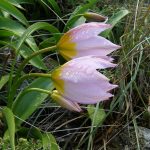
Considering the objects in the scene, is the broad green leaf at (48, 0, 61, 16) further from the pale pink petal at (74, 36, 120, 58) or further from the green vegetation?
the pale pink petal at (74, 36, 120, 58)

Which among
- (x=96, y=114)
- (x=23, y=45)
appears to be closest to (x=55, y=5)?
(x=23, y=45)

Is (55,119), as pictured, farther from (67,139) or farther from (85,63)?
(85,63)

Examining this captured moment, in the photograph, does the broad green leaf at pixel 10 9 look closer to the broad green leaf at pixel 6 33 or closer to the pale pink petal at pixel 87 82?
the broad green leaf at pixel 6 33

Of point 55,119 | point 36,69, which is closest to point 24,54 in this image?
point 36,69

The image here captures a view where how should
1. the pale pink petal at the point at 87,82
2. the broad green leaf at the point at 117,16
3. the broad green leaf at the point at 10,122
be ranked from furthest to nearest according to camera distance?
1. the broad green leaf at the point at 117,16
2. the broad green leaf at the point at 10,122
3. the pale pink petal at the point at 87,82

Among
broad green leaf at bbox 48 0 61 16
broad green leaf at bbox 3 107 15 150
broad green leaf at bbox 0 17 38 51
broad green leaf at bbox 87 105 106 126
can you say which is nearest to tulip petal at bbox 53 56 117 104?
broad green leaf at bbox 3 107 15 150

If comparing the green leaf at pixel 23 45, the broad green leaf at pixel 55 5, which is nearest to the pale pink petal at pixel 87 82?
the green leaf at pixel 23 45

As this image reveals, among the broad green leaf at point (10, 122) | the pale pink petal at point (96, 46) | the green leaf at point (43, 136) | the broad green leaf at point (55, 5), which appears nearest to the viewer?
the pale pink petal at point (96, 46)
